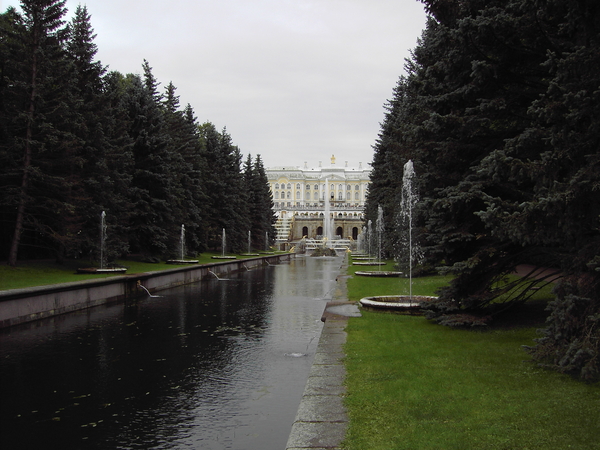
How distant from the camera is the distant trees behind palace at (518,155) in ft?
15.7

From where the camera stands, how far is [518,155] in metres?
6.08

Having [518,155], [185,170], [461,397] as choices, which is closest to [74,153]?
[185,170]

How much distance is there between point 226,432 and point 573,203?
3.89 metres

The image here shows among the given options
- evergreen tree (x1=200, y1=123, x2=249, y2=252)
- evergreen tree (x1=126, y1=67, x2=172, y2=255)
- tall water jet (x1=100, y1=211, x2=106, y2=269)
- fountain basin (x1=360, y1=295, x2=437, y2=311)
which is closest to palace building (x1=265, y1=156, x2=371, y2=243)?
evergreen tree (x1=200, y1=123, x2=249, y2=252)

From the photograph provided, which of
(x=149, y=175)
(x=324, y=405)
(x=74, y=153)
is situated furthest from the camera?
(x=149, y=175)

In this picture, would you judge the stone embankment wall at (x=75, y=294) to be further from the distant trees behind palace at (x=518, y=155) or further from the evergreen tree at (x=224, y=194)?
the evergreen tree at (x=224, y=194)

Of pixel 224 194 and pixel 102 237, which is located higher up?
pixel 224 194

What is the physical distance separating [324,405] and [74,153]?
55.8ft

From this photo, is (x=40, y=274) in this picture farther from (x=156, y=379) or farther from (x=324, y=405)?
(x=324, y=405)

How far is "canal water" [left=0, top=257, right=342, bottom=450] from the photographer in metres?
4.78

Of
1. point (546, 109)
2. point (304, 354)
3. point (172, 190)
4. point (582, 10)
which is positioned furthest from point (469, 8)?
point (172, 190)

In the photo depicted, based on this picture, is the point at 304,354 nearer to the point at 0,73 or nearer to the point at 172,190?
the point at 0,73

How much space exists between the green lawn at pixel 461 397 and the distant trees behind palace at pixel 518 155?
0.40 meters

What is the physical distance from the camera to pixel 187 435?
473cm
